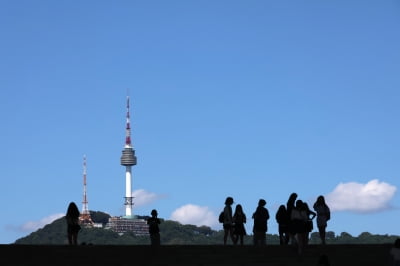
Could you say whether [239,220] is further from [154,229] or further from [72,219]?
[72,219]

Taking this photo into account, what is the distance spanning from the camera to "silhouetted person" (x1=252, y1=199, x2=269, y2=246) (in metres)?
33.3

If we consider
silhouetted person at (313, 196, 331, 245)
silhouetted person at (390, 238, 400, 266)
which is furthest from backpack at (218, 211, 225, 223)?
silhouetted person at (390, 238, 400, 266)

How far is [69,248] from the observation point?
3014 centimetres

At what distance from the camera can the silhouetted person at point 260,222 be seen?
1310 inches

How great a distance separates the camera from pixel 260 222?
33.5 metres

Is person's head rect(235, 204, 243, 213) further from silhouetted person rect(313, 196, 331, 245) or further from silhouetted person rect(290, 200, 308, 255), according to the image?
silhouetted person rect(290, 200, 308, 255)

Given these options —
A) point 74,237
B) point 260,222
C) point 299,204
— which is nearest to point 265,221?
point 260,222

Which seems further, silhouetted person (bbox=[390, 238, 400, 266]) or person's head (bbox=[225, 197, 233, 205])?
person's head (bbox=[225, 197, 233, 205])

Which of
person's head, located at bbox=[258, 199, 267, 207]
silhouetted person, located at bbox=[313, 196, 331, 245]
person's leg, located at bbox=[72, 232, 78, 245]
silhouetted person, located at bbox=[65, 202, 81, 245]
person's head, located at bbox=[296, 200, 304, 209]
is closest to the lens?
person's head, located at bbox=[296, 200, 304, 209]

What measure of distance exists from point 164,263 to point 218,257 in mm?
1606

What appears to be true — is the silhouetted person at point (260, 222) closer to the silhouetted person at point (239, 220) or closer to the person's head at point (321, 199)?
the silhouetted person at point (239, 220)

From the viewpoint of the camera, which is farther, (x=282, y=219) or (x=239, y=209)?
(x=239, y=209)

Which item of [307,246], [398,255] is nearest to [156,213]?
[307,246]

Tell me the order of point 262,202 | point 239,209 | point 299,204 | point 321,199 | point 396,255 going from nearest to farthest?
point 396,255
point 299,204
point 262,202
point 321,199
point 239,209
